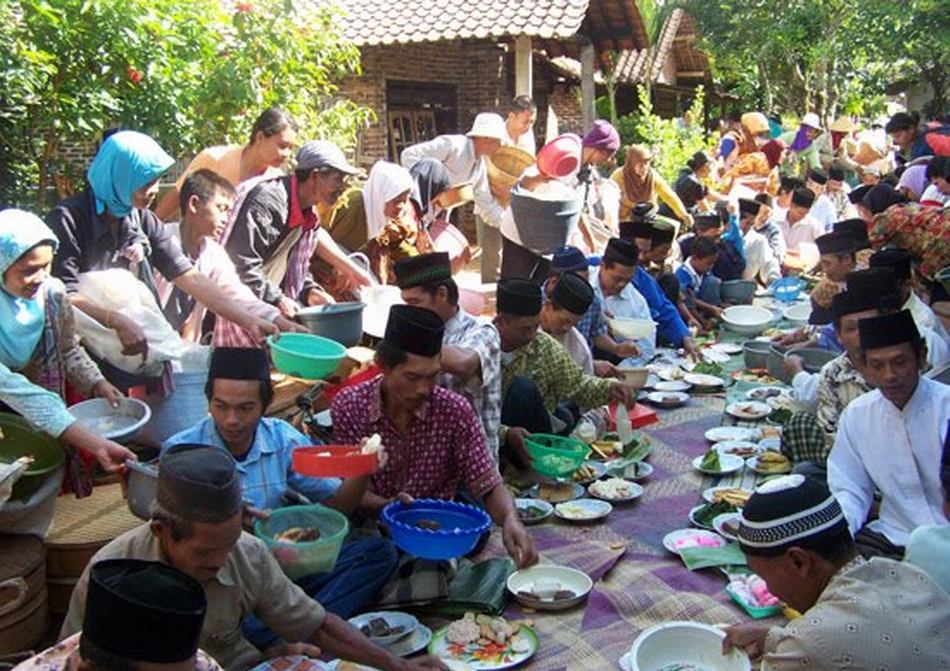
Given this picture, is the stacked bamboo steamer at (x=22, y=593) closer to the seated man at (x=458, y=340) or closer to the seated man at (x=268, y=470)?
the seated man at (x=268, y=470)

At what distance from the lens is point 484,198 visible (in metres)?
7.44

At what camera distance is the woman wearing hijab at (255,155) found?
4891 mm

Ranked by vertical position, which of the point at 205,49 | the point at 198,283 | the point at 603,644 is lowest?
the point at 603,644

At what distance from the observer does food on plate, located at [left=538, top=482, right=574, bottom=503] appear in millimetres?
4371

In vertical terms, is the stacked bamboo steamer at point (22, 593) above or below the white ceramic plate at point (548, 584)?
above

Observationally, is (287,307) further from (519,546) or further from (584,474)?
(519,546)

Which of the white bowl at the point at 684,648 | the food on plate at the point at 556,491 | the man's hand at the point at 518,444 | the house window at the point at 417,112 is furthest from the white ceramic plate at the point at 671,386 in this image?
the house window at the point at 417,112

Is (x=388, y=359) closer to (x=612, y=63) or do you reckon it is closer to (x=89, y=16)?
(x=89, y=16)

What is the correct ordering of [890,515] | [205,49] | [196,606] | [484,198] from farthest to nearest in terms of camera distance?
[484,198] < [205,49] < [890,515] < [196,606]

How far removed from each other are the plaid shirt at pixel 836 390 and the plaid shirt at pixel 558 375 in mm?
1041

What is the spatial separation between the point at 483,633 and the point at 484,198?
4844 millimetres

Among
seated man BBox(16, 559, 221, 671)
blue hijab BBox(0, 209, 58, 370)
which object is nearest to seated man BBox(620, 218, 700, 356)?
blue hijab BBox(0, 209, 58, 370)

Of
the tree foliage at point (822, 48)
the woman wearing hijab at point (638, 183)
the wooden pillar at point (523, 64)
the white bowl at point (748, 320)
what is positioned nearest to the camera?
the white bowl at point (748, 320)

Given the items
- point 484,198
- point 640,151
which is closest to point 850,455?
point 484,198
